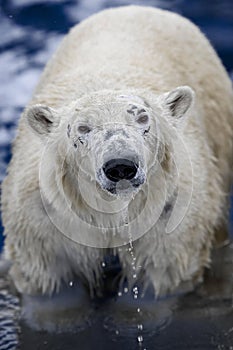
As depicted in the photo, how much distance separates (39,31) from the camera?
7.67m

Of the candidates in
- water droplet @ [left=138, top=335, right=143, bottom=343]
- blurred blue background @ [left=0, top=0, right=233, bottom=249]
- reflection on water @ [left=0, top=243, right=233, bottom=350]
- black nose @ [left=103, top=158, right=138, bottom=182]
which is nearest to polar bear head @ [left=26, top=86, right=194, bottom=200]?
black nose @ [left=103, top=158, right=138, bottom=182]

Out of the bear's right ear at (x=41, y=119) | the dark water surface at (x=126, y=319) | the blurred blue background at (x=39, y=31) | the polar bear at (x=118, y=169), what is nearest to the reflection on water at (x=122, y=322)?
the dark water surface at (x=126, y=319)

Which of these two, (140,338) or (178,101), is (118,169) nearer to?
(178,101)

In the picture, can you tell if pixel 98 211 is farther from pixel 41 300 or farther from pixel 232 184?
pixel 232 184

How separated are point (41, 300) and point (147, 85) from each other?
3.75 ft

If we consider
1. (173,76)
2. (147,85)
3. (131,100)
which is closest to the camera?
(131,100)

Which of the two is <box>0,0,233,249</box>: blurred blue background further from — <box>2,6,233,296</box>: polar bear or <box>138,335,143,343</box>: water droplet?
<box>138,335,143,343</box>: water droplet

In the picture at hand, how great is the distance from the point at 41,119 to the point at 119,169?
68 cm

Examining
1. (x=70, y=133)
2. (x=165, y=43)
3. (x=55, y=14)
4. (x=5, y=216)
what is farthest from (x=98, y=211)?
(x=55, y=14)

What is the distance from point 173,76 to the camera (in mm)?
4820

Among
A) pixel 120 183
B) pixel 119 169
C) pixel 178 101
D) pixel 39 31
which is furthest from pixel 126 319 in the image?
pixel 39 31

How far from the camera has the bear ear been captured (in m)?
4.07

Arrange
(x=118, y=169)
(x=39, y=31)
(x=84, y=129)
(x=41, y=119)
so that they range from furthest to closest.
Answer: (x=39, y=31) → (x=41, y=119) → (x=84, y=129) → (x=118, y=169)

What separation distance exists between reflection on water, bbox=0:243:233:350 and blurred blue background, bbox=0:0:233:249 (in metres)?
2.09
